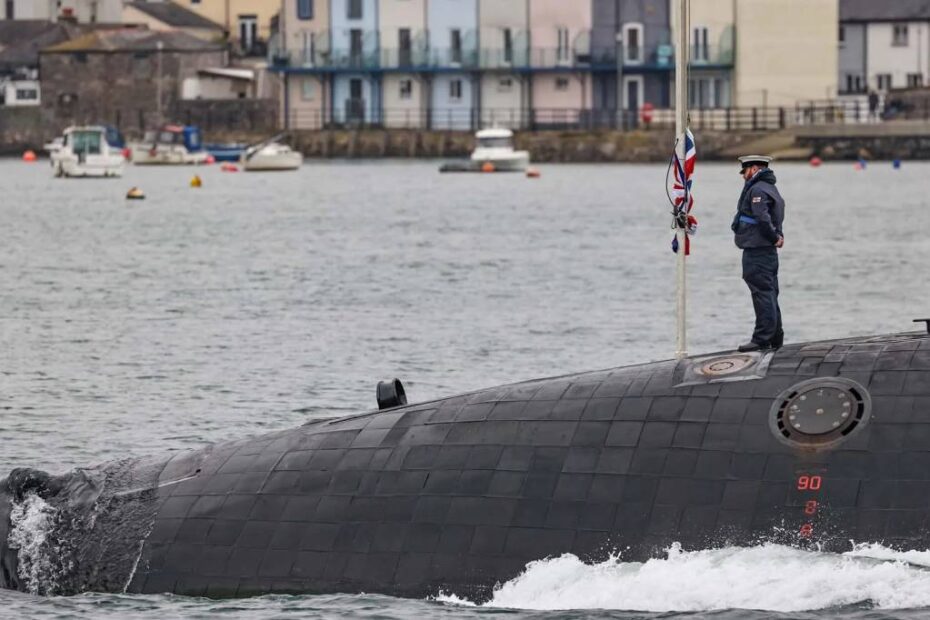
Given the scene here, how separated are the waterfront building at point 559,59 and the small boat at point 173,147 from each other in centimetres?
3148

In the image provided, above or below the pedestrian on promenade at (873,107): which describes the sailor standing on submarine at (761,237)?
below

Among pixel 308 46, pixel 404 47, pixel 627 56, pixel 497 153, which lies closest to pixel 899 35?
pixel 627 56

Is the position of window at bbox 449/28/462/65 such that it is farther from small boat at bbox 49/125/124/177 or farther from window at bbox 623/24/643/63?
small boat at bbox 49/125/124/177

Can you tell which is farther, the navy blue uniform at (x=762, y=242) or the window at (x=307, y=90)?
the window at (x=307, y=90)

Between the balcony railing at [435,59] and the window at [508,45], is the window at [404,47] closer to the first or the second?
the balcony railing at [435,59]

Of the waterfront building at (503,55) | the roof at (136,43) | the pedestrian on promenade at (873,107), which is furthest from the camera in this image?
the roof at (136,43)

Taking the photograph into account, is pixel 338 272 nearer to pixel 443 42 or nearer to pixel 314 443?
pixel 314 443

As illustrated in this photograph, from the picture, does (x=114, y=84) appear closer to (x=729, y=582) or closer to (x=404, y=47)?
(x=404, y=47)

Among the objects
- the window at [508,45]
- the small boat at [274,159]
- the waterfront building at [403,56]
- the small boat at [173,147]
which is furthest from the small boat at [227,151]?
the window at [508,45]

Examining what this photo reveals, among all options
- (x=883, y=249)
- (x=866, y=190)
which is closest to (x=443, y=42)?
(x=866, y=190)

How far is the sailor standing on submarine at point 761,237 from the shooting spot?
21.8 meters

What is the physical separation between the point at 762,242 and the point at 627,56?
138 m

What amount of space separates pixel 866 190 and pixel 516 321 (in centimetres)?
7281

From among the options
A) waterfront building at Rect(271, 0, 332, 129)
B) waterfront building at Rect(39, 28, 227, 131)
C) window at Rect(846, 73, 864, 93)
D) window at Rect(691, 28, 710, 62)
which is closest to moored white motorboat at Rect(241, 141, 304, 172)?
waterfront building at Rect(271, 0, 332, 129)
